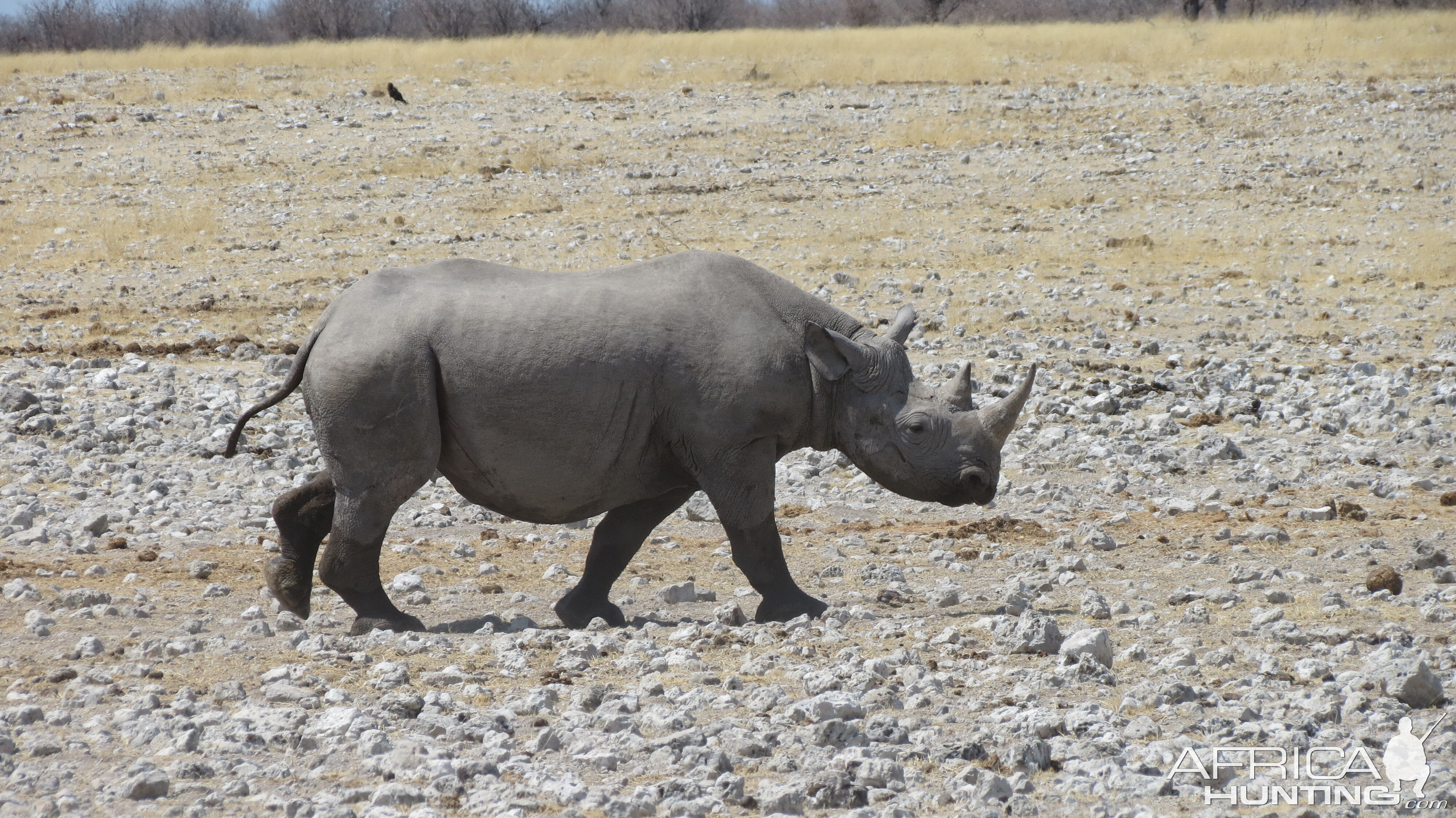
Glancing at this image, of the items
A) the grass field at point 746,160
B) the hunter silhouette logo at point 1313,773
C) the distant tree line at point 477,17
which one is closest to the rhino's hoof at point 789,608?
the hunter silhouette logo at point 1313,773

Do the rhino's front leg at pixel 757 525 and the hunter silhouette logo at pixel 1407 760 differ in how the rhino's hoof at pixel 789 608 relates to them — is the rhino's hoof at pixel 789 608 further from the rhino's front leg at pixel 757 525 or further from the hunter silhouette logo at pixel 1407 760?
the hunter silhouette logo at pixel 1407 760

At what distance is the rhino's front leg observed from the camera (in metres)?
7.04

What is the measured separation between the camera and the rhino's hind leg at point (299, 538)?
729 cm

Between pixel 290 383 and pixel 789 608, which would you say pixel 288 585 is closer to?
pixel 290 383

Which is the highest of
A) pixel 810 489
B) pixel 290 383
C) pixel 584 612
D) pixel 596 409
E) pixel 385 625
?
pixel 290 383

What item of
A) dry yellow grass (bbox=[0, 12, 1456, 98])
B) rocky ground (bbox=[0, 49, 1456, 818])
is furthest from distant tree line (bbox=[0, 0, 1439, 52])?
rocky ground (bbox=[0, 49, 1456, 818])

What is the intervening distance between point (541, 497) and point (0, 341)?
9.93 meters

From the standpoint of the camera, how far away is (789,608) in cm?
711

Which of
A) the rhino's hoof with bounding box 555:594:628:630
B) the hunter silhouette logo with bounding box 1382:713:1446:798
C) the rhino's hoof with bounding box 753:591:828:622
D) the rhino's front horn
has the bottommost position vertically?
the rhino's hoof with bounding box 555:594:628:630

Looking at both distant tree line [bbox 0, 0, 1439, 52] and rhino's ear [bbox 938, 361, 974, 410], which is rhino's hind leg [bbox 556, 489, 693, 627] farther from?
distant tree line [bbox 0, 0, 1439, 52]

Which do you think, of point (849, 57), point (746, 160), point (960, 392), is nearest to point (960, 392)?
point (960, 392)

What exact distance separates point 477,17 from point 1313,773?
43.1 meters

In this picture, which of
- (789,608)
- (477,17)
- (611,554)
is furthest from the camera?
(477,17)

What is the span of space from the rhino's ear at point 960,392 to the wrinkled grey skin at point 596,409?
0.04 ft
